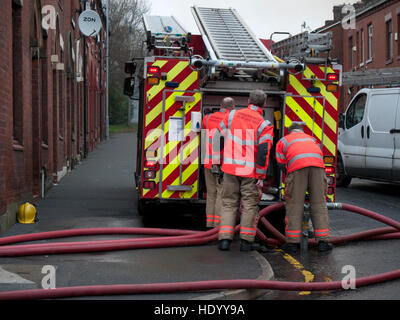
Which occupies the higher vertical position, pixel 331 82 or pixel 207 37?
pixel 207 37

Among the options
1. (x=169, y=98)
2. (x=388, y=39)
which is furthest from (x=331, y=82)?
(x=388, y=39)

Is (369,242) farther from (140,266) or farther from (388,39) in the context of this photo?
(388,39)

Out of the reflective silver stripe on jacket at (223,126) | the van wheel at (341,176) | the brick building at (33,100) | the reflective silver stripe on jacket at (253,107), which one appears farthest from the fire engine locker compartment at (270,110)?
the van wheel at (341,176)

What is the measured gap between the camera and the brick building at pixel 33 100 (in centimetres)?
968

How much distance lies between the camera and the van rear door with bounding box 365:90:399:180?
46.9 feet

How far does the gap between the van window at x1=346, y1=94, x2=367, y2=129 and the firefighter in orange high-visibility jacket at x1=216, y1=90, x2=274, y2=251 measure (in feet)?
25.5

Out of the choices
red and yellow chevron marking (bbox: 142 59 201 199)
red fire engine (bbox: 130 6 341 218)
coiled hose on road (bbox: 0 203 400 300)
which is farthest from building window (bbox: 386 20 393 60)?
coiled hose on road (bbox: 0 203 400 300)

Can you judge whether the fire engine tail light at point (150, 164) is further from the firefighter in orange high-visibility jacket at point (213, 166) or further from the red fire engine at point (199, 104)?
the firefighter in orange high-visibility jacket at point (213, 166)

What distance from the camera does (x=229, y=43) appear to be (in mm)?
10328

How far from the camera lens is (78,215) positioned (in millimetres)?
11664

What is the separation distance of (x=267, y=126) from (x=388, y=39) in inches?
1065

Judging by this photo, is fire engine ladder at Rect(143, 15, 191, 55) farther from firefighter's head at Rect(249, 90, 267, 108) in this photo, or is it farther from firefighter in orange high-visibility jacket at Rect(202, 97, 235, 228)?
firefighter's head at Rect(249, 90, 267, 108)

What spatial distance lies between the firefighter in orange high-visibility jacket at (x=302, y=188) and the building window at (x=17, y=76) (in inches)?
→ 190

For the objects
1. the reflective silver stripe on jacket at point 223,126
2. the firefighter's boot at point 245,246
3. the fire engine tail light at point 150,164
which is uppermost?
the reflective silver stripe on jacket at point 223,126
